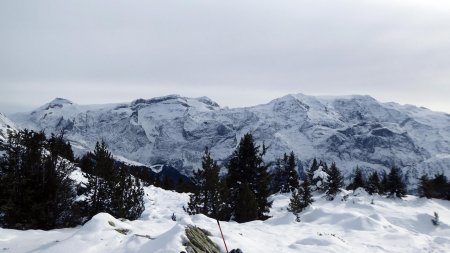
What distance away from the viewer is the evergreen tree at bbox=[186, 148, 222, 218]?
3238cm

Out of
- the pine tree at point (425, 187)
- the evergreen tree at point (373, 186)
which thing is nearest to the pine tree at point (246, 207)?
the pine tree at point (425, 187)

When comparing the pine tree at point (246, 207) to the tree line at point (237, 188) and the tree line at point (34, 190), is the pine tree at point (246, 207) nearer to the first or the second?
the tree line at point (237, 188)

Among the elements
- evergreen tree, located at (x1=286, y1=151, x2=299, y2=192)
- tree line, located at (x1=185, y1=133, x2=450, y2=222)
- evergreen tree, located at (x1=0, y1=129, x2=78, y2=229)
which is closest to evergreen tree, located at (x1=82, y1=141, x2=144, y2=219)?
tree line, located at (x1=185, y1=133, x2=450, y2=222)

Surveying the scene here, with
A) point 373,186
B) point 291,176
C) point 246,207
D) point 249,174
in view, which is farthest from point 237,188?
point 291,176

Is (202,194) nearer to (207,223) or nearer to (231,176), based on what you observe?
(231,176)

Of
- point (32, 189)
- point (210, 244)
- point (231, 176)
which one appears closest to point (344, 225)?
point (231, 176)

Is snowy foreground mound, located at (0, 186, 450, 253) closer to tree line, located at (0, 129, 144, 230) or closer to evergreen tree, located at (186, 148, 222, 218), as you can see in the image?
tree line, located at (0, 129, 144, 230)

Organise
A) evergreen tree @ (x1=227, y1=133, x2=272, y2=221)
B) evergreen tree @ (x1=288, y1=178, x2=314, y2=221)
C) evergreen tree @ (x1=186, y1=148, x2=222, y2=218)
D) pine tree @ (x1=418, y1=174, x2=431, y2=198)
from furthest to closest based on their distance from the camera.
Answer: pine tree @ (x1=418, y1=174, x2=431, y2=198) → evergreen tree @ (x1=288, y1=178, x2=314, y2=221) → evergreen tree @ (x1=227, y1=133, x2=272, y2=221) → evergreen tree @ (x1=186, y1=148, x2=222, y2=218)

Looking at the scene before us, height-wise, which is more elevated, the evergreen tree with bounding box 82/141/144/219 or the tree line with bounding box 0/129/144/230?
the tree line with bounding box 0/129/144/230

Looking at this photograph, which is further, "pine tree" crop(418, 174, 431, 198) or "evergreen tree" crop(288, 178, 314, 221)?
"pine tree" crop(418, 174, 431, 198)

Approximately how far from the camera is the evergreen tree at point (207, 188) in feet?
106

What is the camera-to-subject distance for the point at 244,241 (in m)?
15.5

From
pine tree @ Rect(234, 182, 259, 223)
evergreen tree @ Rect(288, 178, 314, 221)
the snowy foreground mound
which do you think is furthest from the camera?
evergreen tree @ Rect(288, 178, 314, 221)

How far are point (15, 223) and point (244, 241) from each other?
10.6 m
